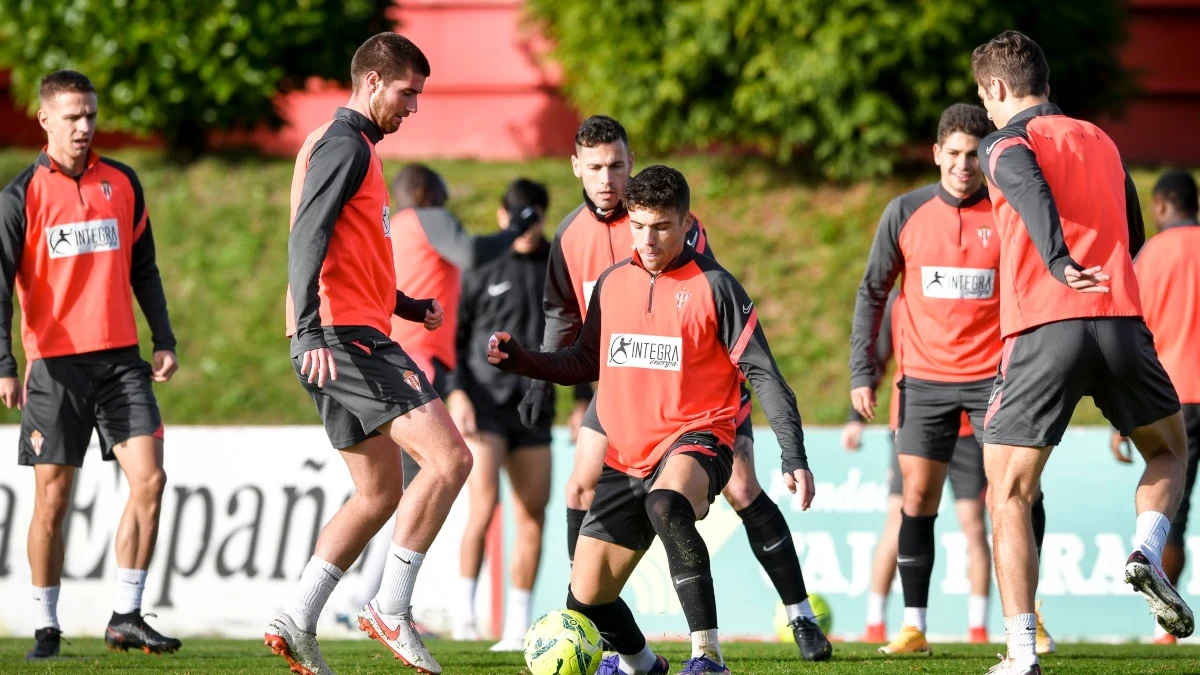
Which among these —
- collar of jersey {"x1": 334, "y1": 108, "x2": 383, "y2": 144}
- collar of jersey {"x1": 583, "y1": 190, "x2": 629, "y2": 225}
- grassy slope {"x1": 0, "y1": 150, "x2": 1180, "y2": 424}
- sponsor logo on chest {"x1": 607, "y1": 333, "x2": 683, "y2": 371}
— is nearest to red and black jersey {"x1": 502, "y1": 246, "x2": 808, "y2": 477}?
sponsor logo on chest {"x1": 607, "y1": 333, "x2": 683, "y2": 371}

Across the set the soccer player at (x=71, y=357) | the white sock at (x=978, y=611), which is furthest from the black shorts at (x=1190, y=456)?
the soccer player at (x=71, y=357)

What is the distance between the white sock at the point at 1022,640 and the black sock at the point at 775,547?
1523 millimetres

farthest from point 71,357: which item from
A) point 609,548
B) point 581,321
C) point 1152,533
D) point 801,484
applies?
point 1152,533

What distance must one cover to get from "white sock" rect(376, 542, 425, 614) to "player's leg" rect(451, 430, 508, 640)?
3346mm

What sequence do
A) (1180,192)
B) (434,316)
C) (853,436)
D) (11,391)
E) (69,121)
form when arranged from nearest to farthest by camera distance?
1. (434,316)
2. (11,391)
3. (69,121)
4. (1180,192)
5. (853,436)

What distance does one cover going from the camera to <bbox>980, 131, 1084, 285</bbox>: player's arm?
195 inches

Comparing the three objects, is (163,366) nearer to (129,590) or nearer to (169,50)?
(129,590)

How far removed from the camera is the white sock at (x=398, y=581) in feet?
17.8

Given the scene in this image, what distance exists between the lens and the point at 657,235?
18.5ft

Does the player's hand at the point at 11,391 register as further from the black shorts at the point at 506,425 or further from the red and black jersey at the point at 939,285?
Answer: the red and black jersey at the point at 939,285

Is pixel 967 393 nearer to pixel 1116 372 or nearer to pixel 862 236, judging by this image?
pixel 1116 372

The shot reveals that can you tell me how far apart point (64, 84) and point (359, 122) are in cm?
228

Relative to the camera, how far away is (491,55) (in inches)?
720

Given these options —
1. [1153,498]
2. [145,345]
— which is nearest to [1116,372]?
[1153,498]
